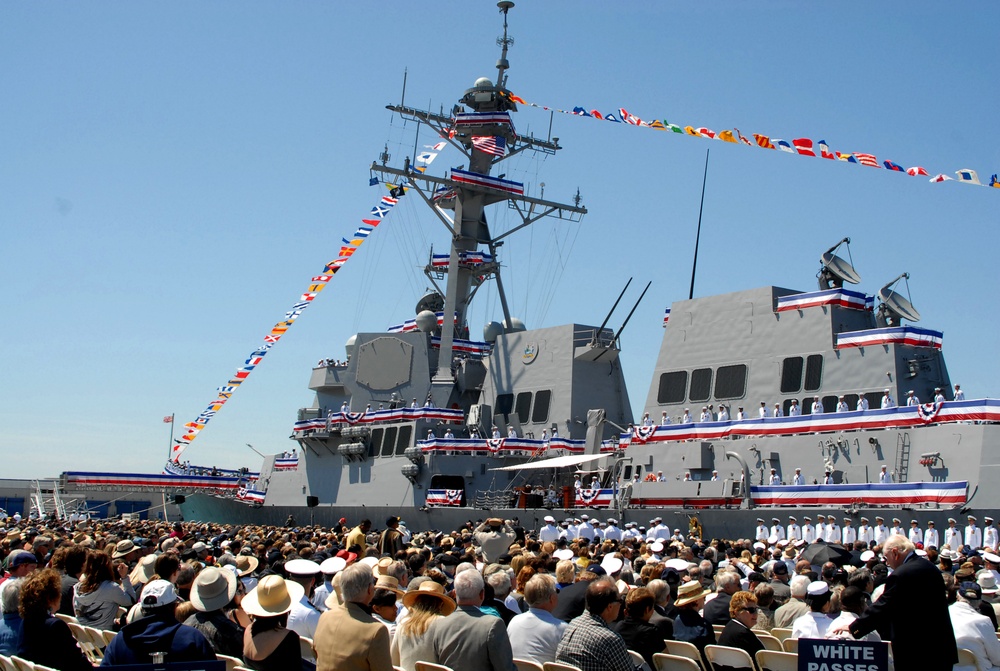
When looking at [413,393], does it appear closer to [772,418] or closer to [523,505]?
[523,505]

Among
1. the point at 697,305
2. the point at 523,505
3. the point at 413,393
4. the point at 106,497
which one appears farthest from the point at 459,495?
the point at 106,497

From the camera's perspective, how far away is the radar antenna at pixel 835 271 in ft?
72.3

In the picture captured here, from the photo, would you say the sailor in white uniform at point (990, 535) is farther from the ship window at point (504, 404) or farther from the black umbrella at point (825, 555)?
the ship window at point (504, 404)

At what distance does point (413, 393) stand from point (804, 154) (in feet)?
54.8

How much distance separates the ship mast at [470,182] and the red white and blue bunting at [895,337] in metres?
14.2

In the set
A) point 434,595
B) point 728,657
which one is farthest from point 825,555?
point 434,595

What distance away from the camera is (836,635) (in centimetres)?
675

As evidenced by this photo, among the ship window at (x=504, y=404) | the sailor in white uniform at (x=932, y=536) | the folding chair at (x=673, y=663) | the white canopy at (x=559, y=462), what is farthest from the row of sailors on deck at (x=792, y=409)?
the folding chair at (x=673, y=663)

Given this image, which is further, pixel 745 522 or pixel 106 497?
pixel 106 497

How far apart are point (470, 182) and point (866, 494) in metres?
18.3

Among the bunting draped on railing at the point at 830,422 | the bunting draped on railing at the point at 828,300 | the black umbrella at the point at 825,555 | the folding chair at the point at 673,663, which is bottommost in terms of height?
the folding chair at the point at 673,663

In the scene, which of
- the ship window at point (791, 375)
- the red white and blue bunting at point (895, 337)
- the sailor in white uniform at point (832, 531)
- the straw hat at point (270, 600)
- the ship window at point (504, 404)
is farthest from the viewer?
the ship window at point (504, 404)

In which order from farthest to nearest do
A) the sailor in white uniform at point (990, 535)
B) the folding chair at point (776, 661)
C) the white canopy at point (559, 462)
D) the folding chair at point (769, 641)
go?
the white canopy at point (559, 462), the sailor in white uniform at point (990, 535), the folding chair at point (769, 641), the folding chair at point (776, 661)

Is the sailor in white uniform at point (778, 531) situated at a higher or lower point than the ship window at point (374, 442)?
lower
